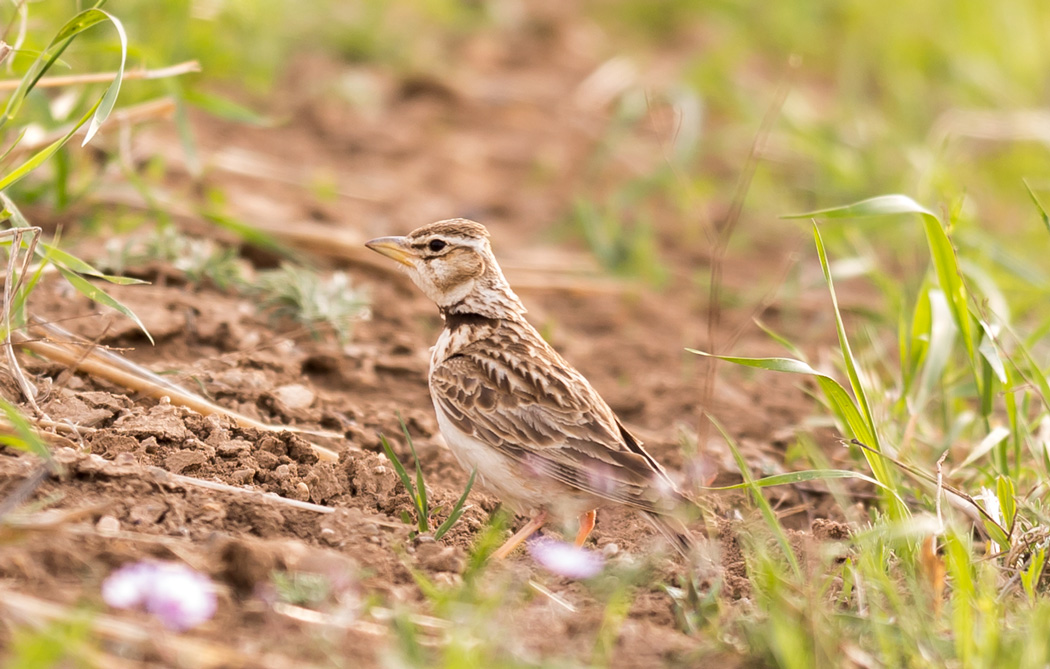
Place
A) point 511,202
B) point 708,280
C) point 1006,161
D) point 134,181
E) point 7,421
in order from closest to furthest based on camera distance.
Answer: point 7,421, point 134,181, point 708,280, point 511,202, point 1006,161

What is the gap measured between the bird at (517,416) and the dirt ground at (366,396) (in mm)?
182

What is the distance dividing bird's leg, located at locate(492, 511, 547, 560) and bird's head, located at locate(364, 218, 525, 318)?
110 centimetres

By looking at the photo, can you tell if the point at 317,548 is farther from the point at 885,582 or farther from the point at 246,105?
the point at 246,105

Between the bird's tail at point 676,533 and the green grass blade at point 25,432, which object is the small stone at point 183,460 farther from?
the bird's tail at point 676,533

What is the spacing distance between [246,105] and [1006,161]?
23.9 ft

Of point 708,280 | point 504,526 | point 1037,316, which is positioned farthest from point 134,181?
point 1037,316

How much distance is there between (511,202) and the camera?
9250 millimetres

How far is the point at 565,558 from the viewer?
4.17 meters

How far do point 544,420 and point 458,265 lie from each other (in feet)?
3.24

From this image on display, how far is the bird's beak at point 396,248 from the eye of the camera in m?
5.41

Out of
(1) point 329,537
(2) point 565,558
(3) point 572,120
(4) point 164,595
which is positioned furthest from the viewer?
(3) point 572,120

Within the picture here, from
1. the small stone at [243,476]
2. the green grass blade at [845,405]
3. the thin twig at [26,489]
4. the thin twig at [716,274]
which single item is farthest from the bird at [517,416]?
the thin twig at [26,489]

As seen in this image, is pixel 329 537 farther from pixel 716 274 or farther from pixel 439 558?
pixel 716 274

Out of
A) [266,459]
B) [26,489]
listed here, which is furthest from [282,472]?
[26,489]
